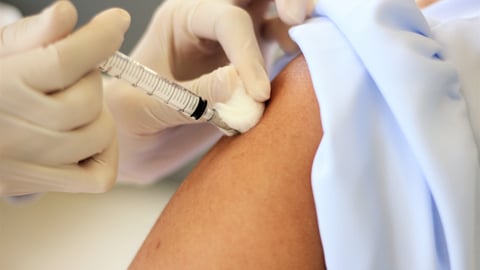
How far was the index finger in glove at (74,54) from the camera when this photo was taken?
60cm

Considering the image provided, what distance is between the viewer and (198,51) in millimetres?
1002

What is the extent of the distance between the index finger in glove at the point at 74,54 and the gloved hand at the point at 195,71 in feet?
0.53

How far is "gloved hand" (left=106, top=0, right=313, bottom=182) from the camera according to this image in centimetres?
76

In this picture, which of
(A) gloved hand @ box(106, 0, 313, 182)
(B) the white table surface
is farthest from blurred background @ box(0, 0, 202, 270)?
(A) gloved hand @ box(106, 0, 313, 182)

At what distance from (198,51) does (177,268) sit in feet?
1.45

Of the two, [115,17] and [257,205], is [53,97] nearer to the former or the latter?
[115,17]

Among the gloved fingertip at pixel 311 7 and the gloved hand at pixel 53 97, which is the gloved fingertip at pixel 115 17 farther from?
the gloved fingertip at pixel 311 7

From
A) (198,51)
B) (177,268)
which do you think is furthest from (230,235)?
(198,51)

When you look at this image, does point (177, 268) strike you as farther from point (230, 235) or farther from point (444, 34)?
point (444, 34)

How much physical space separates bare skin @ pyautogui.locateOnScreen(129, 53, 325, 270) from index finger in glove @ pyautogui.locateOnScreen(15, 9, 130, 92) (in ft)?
0.60

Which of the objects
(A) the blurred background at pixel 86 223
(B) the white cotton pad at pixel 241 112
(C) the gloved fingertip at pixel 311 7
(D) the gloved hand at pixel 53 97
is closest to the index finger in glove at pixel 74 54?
(D) the gloved hand at pixel 53 97

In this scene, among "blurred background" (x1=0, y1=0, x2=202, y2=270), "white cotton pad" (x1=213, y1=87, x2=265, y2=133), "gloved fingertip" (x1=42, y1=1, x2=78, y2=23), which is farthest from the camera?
"blurred background" (x1=0, y1=0, x2=202, y2=270)

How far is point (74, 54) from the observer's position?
0.61m

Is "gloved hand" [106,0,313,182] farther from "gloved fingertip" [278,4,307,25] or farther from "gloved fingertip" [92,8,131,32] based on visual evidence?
"gloved fingertip" [92,8,131,32]
